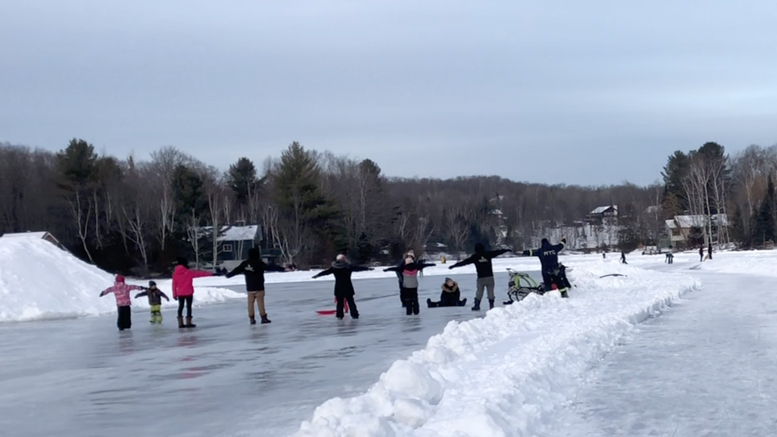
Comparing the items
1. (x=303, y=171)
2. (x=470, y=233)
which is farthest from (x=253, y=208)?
(x=470, y=233)

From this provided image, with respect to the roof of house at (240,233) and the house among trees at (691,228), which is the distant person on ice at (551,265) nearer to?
the roof of house at (240,233)

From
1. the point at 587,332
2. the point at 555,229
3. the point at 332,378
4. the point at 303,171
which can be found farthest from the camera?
the point at 555,229

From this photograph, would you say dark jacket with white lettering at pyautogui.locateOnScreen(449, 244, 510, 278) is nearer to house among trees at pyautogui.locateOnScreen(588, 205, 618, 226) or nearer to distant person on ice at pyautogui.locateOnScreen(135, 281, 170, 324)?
distant person on ice at pyautogui.locateOnScreen(135, 281, 170, 324)

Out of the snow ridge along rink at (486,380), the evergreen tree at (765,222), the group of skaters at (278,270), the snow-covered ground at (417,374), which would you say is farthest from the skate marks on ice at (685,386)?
the evergreen tree at (765,222)

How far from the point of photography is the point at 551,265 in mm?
21203

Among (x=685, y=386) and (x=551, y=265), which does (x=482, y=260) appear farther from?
(x=685, y=386)

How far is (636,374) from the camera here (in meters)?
9.84

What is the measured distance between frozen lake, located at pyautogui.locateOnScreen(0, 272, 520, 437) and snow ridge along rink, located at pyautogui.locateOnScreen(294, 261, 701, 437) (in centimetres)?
96

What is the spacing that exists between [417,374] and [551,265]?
1381 cm

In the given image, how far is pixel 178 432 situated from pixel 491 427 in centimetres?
310

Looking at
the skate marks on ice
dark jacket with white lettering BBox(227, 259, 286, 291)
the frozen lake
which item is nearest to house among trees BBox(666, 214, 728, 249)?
dark jacket with white lettering BBox(227, 259, 286, 291)

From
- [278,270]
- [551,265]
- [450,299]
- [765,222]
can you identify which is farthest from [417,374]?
[765,222]

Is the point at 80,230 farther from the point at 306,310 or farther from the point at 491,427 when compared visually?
the point at 491,427

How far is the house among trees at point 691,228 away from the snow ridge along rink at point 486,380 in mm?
80393
